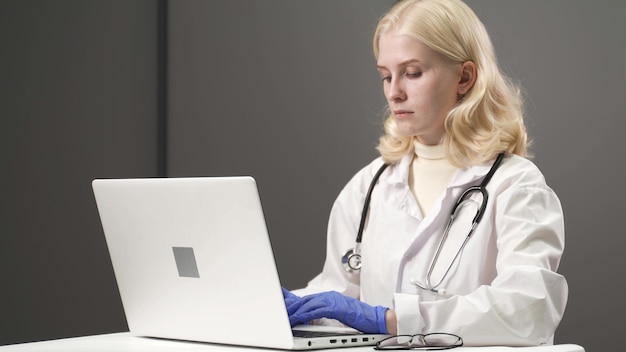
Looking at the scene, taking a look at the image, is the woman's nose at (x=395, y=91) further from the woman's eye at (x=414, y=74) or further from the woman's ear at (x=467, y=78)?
the woman's ear at (x=467, y=78)

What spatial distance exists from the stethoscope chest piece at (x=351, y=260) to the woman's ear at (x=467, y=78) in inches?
16.9

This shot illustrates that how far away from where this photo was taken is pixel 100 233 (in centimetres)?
324

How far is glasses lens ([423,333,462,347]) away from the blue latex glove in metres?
0.08

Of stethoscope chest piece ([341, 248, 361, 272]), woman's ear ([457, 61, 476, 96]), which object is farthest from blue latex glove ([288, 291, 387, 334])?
woman's ear ([457, 61, 476, 96])

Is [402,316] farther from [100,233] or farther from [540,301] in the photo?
[100,233]

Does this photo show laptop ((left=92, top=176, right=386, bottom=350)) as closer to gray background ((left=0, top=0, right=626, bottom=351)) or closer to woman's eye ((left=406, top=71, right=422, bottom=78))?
woman's eye ((left=406, top=71, right=422, bottom=78))

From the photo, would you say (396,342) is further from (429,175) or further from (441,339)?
(429,175)

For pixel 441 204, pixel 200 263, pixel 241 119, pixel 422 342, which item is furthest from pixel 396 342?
pixel 241 119

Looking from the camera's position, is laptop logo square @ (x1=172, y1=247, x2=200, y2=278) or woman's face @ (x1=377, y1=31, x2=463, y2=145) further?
woman's face @ (x1=377, y1=31, x2=463, y2=145)

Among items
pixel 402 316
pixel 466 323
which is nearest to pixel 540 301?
pixel 466 323

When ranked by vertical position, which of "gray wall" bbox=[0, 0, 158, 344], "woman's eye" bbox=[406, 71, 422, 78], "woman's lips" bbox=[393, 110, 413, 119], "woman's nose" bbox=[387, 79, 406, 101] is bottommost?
"gray wall" bbox=[0, 0, 158, 344]

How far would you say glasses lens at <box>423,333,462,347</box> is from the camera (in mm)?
1614

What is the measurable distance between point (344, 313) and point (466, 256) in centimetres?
38

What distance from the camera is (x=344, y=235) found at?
7.29ft
